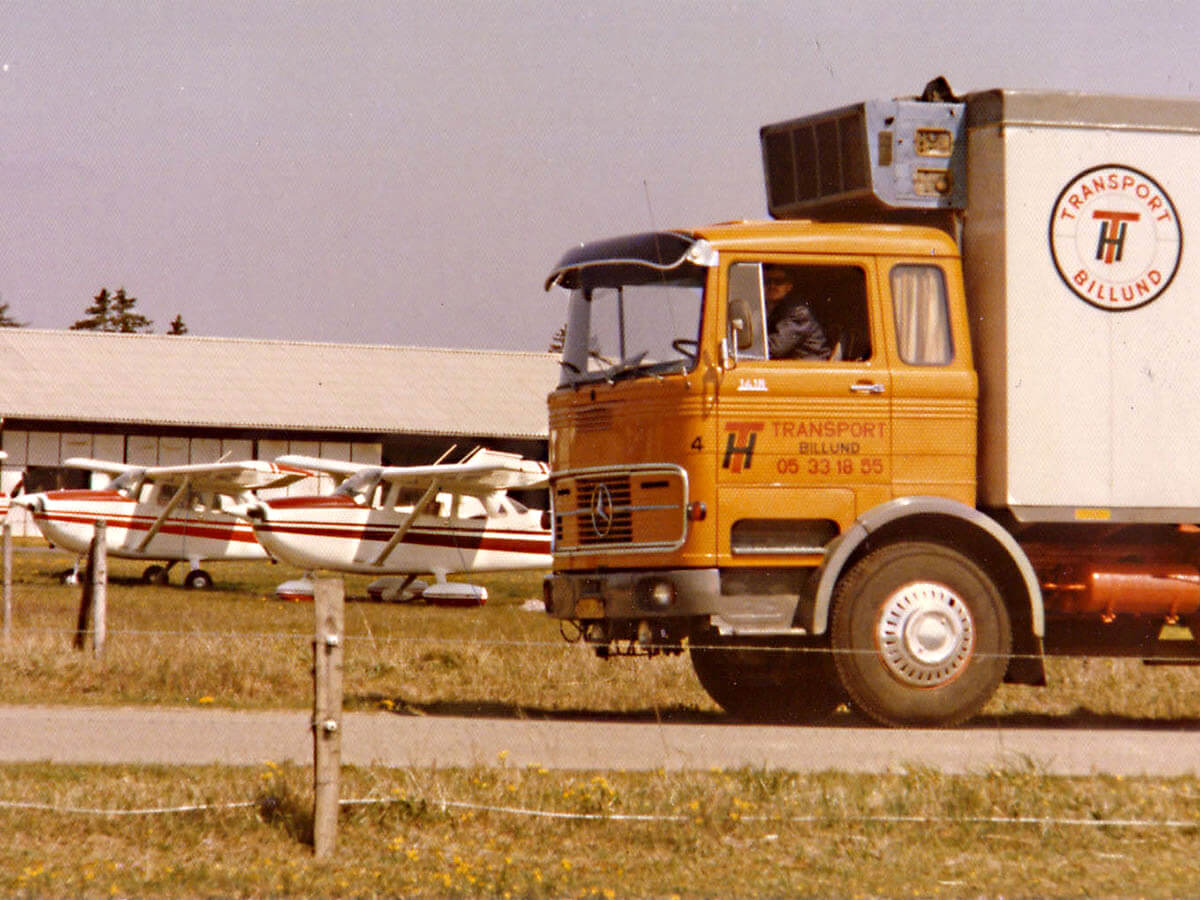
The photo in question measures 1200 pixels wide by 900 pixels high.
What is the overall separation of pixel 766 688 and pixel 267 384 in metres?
43.0

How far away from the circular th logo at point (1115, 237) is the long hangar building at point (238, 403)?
126 ft

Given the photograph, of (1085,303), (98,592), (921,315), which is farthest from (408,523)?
(1085,303)

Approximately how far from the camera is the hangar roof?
4991 centimetres

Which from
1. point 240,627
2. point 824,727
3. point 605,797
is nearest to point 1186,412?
point 824,727

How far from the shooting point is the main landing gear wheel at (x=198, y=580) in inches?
1177

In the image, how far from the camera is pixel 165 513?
30547 millimetres

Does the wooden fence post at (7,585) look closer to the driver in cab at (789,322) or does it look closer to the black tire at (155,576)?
the driver in cab at (789,322)

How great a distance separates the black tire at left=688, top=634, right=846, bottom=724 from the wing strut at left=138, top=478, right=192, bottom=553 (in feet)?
68.7

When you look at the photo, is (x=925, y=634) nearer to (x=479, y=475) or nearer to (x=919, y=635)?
(x=919, y=635)

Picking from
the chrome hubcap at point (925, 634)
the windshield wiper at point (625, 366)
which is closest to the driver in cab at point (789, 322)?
the windshield wiper at point (625, 366)

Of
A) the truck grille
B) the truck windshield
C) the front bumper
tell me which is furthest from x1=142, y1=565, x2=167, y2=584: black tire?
the front bumper

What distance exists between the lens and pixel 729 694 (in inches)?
447

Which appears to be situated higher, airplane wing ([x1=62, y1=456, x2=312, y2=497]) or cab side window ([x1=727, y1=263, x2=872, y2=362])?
cab side window ([x1=727, y1=263, x2=872, y2=362])

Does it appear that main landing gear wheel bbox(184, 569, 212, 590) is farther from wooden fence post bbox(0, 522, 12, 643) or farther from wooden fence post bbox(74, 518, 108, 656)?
wooden fence post bbox(74, 518, 108, 656)
